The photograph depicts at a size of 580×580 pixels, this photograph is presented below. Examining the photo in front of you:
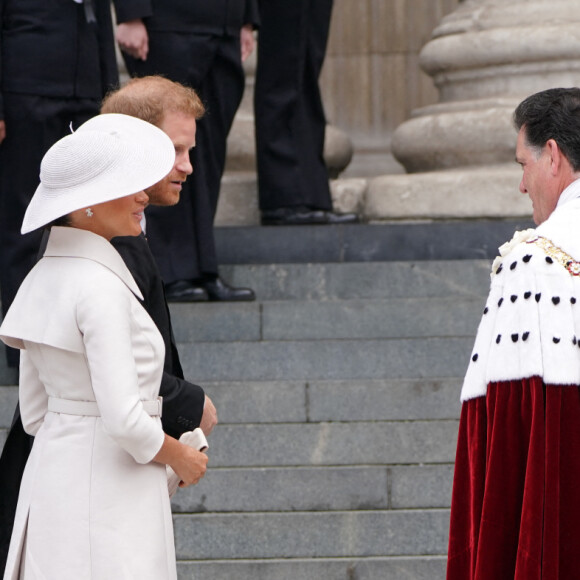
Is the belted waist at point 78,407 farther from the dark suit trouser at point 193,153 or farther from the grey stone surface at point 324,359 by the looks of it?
the dark suit trouser at point 193,153

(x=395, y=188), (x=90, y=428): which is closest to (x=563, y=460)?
(x=90, y=428)

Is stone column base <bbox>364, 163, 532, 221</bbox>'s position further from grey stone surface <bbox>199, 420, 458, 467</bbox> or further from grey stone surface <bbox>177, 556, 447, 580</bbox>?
grey stone surface <bbox>177, 556, 447, 580</bbox>

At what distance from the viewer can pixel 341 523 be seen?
15.8ft

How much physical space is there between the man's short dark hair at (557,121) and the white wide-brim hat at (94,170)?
2.82 feet

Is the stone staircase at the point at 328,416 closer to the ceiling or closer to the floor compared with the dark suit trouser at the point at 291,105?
closer to the floor

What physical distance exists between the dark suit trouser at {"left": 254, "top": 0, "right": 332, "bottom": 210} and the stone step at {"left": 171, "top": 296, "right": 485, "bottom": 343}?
4.48 ft

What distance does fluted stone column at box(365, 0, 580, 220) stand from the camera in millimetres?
7617

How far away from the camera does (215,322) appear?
6082mm

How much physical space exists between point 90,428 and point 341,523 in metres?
2.18

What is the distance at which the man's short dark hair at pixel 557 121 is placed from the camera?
308cm

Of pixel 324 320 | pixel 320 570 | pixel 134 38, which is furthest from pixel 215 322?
pixel 320 570

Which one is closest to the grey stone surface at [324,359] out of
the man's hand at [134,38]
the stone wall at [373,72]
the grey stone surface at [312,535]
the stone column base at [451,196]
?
the grey stone surface at [312,535]

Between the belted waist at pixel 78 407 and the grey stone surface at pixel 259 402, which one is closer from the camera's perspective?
the belted waist at pixel 78 407

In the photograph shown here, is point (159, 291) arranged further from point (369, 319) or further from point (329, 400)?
point (369, 319)
